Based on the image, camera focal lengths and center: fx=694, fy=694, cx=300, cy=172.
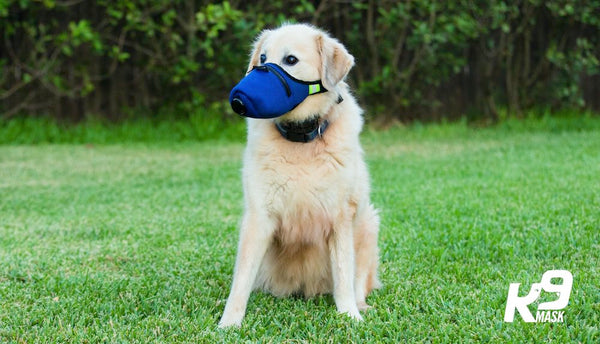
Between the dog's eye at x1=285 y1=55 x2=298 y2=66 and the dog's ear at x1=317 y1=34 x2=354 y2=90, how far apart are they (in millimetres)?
105

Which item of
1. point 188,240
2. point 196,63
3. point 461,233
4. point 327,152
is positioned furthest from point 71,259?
point 196,63

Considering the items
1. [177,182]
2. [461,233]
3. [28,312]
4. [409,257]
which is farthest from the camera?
[177,182]

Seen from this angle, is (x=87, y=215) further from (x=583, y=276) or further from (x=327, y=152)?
(x=583, y=276)

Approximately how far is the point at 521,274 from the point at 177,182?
336cm

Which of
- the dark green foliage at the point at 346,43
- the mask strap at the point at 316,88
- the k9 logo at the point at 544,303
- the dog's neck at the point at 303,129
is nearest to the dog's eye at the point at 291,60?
the mask strap at the point at 316,88

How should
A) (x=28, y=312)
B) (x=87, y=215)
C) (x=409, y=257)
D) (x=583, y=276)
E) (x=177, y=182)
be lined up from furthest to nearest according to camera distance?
(x=177, y=182), (x=87, y=215), (x=409, y=257), (x=583, y=276), (x=28, y=312)

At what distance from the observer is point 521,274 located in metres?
2.96

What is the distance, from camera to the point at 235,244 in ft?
12.2

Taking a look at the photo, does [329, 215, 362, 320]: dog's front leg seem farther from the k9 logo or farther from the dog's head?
the k9 logo

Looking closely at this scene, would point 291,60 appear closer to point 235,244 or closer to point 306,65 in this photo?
point 306,65

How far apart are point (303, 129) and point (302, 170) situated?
16 cm

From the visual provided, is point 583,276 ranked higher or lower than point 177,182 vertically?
higher

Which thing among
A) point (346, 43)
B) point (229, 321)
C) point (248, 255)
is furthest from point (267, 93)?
point (346, 43)

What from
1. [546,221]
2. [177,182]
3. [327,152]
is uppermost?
[327,152]
